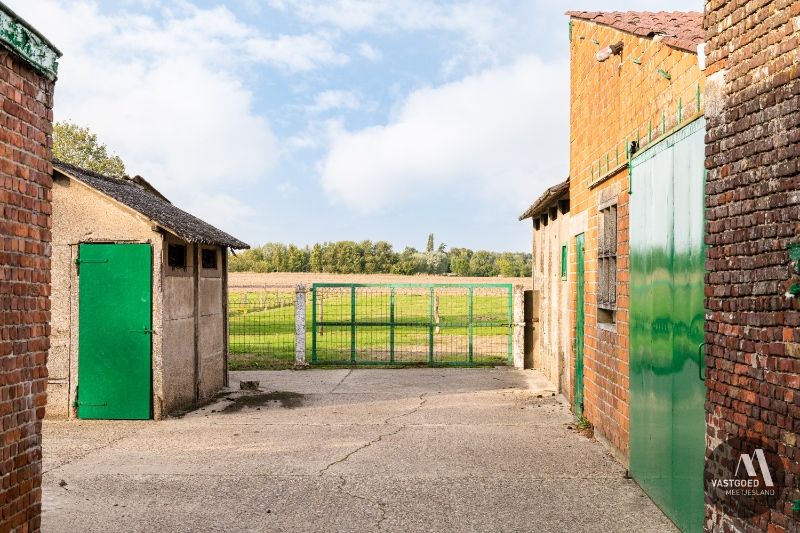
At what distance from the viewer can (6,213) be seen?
4555 millimetres

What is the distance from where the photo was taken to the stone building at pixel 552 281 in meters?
12.4

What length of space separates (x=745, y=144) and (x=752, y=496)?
203cm

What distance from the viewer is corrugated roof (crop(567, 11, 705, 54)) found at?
6.10m

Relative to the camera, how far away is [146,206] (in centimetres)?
1142

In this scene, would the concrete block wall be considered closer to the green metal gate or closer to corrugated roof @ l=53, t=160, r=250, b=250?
the green metal gate

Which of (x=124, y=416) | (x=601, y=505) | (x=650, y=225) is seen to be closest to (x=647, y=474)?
(x=601, y=505)

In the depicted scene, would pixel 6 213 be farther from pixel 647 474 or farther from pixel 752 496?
pixel 647 474

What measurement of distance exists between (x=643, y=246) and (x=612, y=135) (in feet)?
6.76

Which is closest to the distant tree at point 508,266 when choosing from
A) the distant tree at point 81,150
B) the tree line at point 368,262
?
the tree line at point 368,262

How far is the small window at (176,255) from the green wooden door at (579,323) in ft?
19.4

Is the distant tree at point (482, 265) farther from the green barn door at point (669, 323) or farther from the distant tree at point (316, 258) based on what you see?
the green barn door at point (669, 323)

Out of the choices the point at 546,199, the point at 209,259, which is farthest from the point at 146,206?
the point at 546,199

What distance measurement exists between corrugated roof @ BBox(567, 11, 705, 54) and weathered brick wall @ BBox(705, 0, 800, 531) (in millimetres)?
1051

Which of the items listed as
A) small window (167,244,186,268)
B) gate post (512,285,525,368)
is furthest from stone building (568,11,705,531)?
gate post (512,285,525,368)
